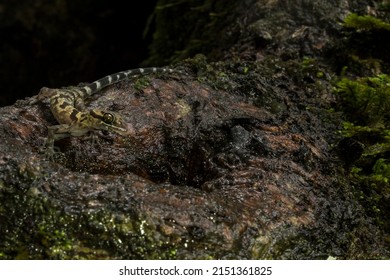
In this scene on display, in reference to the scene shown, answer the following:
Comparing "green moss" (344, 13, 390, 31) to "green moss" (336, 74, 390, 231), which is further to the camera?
"green moss" (344, 13, 390, 31)

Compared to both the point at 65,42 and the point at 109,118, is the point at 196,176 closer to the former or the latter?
the point at 109,118

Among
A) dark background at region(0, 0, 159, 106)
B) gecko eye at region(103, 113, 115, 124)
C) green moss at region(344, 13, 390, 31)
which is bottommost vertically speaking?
dark background at region(0, 0, 159, 106)

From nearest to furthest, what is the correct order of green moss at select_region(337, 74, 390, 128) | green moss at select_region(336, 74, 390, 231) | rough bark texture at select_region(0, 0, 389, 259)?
1. rough bark texture at select_region(0, 0, 389, 259)
2. green moss at select_region(336, 74, 390, 231)
3. green moss at select_region(337, 74, 390, 128)

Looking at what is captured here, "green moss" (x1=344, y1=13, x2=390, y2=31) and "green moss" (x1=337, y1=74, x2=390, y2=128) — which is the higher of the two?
"green moss" (x1=344, y1=13, x2=390, y2=31)

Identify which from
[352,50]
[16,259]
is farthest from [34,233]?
[352,50]

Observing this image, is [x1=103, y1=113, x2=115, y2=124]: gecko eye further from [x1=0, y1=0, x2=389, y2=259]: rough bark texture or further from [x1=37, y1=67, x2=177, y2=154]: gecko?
[x1=0, y1=0, x2=389, y2=259]: rough bark texture

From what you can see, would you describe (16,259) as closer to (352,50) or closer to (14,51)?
(352,50)

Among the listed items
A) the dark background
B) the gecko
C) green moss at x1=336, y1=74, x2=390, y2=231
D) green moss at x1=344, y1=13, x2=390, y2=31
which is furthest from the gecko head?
the dark background

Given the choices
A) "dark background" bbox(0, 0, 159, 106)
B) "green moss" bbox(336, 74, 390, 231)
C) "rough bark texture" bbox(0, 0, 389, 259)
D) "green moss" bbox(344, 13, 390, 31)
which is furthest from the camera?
"dark background" bbox(0, 0, 159, 106)

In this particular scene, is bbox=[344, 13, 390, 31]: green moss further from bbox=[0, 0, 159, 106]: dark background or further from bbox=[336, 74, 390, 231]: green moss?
bbox=[0, 0, 159, 106]: dark background
